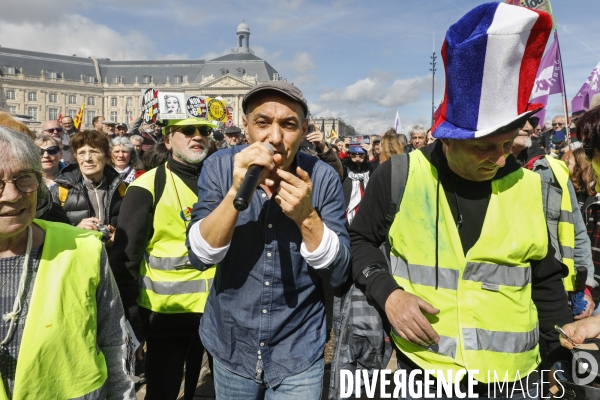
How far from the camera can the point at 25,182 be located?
142cm

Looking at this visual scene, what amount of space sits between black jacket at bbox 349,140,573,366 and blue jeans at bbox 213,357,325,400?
15.8 inches

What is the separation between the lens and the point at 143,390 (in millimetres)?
3561

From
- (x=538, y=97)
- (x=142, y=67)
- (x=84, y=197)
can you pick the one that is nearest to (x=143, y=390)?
(x=84, y=197)

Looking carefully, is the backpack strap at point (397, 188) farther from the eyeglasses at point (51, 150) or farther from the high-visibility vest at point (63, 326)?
the eyeglasses at point (51, 150)

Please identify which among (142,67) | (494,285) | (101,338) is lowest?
(101,338)

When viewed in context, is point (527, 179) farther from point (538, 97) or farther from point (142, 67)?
point (142, 67)

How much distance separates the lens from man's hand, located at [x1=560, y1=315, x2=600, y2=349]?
1578 mm

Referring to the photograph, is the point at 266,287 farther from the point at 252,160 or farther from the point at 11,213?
the point at 11,213

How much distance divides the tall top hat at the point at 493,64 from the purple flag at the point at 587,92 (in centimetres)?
494

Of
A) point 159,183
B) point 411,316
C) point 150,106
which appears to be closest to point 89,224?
point 159,183

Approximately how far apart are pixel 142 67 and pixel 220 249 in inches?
4172

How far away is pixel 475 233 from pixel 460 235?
0.05 metres

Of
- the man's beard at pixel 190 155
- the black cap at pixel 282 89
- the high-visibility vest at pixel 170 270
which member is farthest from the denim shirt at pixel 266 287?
the man's beard at pixel 190 155

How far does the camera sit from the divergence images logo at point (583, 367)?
141 centimetres
